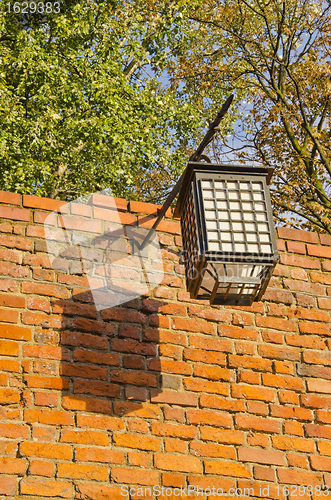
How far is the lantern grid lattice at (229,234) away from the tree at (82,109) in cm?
602

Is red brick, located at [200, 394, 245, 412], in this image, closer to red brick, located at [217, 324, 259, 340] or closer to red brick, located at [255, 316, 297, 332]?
red brick, located at [217, 324, 259, 340]

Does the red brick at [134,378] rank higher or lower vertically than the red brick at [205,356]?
lower

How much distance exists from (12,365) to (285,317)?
1469 mm

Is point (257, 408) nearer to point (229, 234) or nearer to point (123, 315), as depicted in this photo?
point (123, 315)

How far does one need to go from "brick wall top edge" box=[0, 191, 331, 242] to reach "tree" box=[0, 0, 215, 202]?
16.9 feet

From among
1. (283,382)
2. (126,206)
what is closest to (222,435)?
(283,382)

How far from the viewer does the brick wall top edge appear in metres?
2.86

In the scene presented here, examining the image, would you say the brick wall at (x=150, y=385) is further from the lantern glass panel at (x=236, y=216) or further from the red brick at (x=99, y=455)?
the lantern glass panel at (x=236, y=216)

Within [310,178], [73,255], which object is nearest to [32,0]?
[310,178]

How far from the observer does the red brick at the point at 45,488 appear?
2.27m

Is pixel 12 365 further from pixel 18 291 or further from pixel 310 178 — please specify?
pixel 310 178

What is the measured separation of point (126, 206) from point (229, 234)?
3.39ft

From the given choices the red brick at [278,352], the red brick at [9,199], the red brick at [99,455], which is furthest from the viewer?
the red brick at [278,352]

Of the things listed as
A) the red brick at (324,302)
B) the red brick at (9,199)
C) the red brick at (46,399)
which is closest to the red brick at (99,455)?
the red brick at (46,399)
